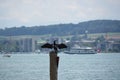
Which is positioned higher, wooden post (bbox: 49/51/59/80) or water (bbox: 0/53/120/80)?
wooden post (bbox: 49/51/59/80)

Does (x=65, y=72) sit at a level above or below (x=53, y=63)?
below

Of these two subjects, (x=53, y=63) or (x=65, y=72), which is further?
(x=65, y=72)

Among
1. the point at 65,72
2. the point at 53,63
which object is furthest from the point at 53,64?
the point at 65,72

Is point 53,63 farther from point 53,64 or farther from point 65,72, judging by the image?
point 65,72

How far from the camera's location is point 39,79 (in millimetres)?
65812

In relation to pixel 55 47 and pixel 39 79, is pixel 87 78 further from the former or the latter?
pixel 55 47

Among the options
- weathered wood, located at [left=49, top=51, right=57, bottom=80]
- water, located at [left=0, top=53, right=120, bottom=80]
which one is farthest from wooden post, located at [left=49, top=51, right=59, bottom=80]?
water, located at [left=0, top=53, right=120, bottom=80]

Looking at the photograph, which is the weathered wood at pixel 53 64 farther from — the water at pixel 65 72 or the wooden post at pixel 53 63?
the water at pixel 65 72

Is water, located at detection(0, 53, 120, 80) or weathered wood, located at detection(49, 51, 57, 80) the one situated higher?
weathered wood, located at detection(49, 51, 57, 80)

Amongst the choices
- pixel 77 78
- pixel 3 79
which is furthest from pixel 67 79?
pixel 3 79

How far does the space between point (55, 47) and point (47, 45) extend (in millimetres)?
538

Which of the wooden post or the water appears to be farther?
the water

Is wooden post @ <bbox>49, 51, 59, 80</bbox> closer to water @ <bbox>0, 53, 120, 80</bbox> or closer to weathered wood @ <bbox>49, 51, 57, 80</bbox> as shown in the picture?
weathered wood @ <bbox>49, 51, 57, 80</bbox>

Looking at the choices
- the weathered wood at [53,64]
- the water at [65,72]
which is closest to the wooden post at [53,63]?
the weathered wood at [53,64]
